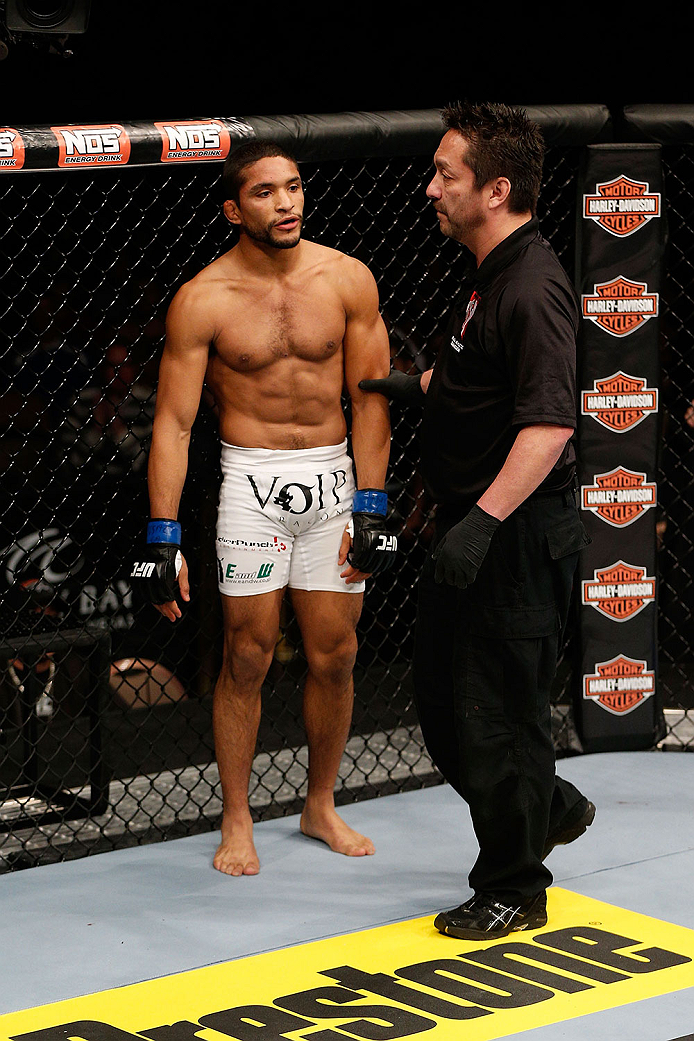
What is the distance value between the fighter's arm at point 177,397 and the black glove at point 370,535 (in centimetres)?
41

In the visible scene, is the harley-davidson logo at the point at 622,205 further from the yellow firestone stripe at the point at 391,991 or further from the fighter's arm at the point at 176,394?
the yellow firestone stripe at the point at 391,991

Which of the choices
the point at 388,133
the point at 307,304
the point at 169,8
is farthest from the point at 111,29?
the point at 307,304

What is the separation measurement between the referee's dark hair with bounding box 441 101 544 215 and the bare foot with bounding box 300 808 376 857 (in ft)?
5.08

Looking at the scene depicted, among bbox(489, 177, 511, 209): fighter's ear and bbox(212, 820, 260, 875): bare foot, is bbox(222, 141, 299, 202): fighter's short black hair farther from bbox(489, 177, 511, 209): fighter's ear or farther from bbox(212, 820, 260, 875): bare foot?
bbox(212, 820, 260, 875): bare foot

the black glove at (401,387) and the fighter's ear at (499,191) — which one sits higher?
the fighter's ear at (499,191)

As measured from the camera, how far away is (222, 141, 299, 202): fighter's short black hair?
312 centimetres

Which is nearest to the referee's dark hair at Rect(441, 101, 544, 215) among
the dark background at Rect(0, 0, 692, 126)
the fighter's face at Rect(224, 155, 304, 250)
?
the fighter's face at Rect(224, 155, 304, 250)

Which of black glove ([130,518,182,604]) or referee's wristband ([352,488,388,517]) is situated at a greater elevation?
referee's wristband ([352,488,388,517])

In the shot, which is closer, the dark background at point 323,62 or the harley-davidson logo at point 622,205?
the harley-davidson logo at point 622,205

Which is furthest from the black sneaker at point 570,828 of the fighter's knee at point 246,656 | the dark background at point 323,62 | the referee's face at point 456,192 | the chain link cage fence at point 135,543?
the dark background at point 323,62

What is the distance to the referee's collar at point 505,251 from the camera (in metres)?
2.73

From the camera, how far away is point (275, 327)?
10.5 feet

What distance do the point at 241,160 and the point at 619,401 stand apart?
142cm

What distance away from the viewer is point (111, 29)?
5461 mm
